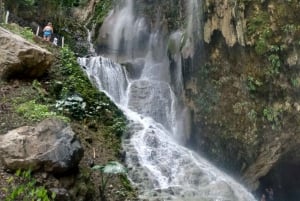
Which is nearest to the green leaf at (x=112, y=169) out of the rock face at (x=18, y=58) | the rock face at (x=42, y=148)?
the rock face at (x=42, y=148)

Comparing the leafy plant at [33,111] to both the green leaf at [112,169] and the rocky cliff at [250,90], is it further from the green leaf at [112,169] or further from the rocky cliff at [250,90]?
the rocky cliff at [250,90]

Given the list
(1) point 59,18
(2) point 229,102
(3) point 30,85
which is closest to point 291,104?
(2) point 229,102

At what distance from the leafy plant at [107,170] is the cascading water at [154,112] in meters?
1.14

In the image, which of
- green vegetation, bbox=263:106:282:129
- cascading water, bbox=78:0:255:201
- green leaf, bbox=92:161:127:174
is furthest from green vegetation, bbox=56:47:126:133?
green vegetation, bbox=263:106:282:129

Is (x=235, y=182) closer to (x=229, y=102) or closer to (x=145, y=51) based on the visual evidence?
(x=229, y=102)

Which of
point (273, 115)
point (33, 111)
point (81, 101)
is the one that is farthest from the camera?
point (273, 115)

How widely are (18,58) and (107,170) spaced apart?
4199mm

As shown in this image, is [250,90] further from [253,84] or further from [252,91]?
[253,84]

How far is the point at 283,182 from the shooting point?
13.5 metres

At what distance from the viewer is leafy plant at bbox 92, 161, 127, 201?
7.61m

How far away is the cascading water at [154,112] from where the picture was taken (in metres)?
10.2

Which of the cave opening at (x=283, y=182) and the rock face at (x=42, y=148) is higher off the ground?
the rock face at (x=42, y=148)

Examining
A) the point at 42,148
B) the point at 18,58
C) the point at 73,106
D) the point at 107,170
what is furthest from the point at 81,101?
the point at 42,148

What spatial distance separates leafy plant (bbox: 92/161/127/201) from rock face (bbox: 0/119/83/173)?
548mm
